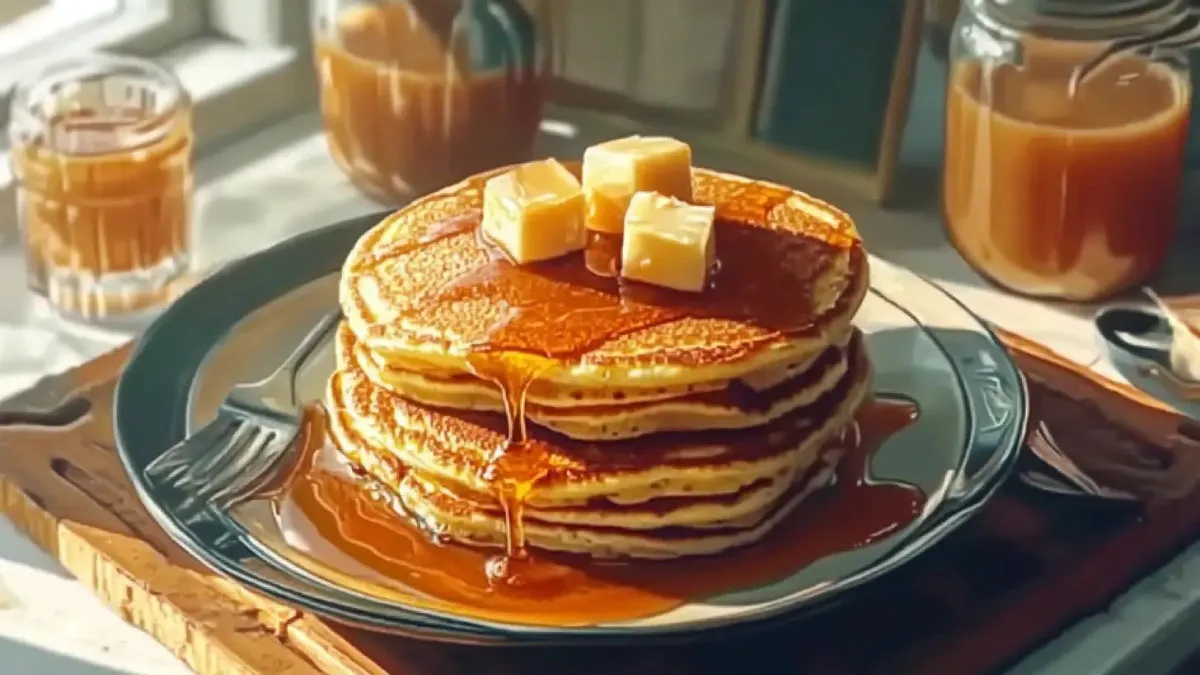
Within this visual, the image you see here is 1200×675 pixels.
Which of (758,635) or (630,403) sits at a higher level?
(630,403)

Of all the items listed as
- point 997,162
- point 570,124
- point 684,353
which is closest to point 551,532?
point 684,353

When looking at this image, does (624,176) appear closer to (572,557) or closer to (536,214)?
(536,214)

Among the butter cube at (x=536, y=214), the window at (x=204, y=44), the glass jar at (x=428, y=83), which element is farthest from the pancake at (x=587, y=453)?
the window at (x=204, y=44)

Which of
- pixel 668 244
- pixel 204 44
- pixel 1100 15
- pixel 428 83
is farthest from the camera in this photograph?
pixel 204 44

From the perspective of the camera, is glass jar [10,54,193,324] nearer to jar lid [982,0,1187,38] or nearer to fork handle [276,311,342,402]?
fork handle [276,311,342,402]

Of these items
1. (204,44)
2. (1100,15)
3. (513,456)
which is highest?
(1100,15)

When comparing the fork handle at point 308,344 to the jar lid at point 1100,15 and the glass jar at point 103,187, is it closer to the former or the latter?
the glass jar at point 103,187

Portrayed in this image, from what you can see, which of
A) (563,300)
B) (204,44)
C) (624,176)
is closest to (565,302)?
(563,300)

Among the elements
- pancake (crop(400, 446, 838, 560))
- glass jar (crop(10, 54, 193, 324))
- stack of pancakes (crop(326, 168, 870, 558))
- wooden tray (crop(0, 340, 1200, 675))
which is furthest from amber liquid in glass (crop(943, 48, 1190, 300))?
glass jar (crop(10, 54, 193, 324))
